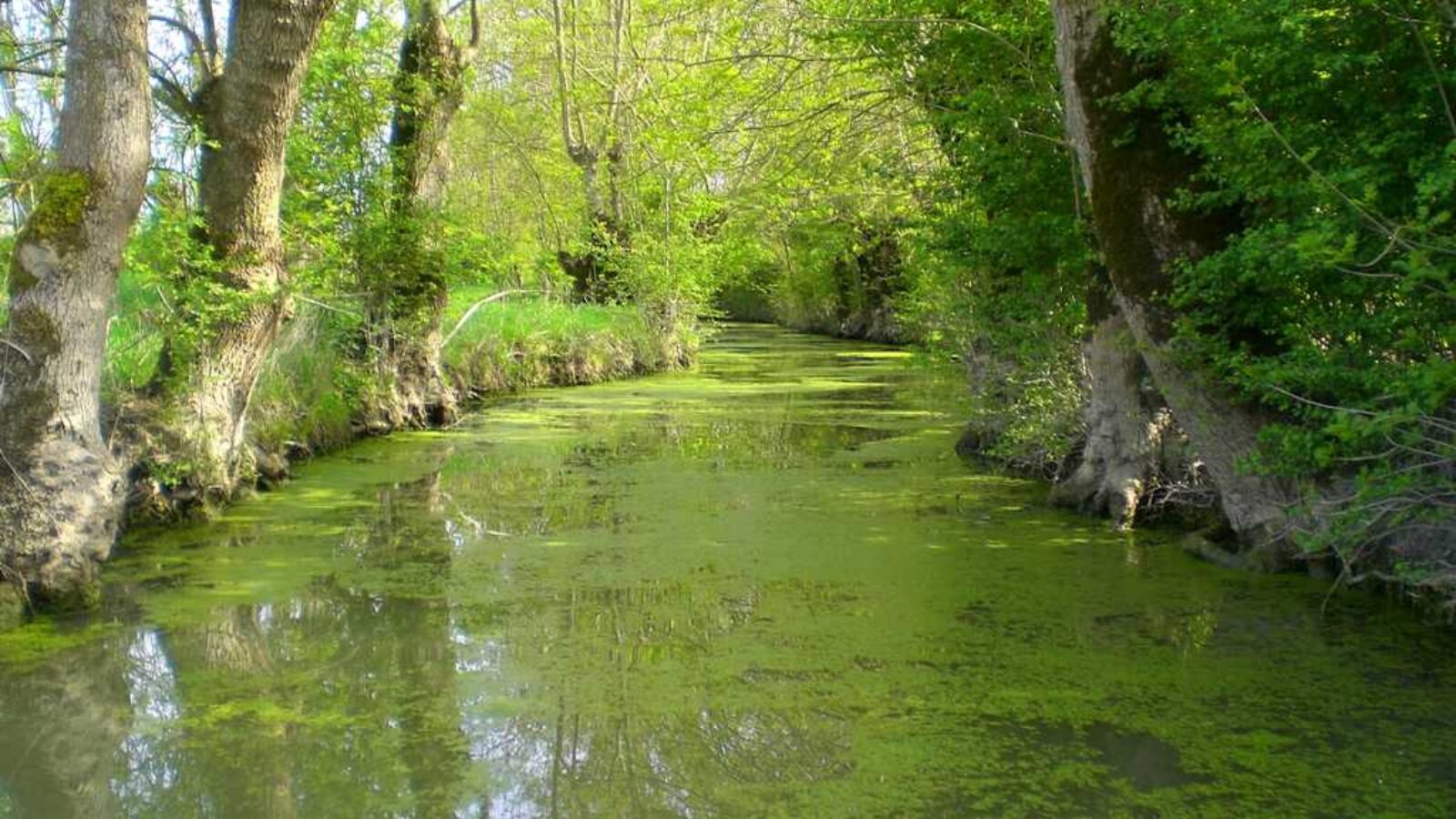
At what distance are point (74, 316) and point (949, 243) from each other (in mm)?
4653

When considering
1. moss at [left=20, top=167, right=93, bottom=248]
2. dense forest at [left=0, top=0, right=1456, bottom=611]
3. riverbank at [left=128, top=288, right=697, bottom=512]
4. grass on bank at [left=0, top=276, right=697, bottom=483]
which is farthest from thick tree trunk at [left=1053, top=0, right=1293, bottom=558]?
riverbank at [left=128, top=288, right=697, bottom=512]

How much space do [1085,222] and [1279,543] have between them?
1818mm

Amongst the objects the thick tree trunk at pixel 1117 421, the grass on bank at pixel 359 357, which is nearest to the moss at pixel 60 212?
the grass on bank at pixel 359 357

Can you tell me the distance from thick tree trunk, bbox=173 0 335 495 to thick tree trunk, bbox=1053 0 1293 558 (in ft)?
13.1

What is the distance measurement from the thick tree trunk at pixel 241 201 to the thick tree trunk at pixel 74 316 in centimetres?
91

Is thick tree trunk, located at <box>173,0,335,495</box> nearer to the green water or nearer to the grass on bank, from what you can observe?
the grass on bank

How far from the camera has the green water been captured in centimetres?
314

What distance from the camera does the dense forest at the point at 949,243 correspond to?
3.88 meters

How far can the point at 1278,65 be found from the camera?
3961mm

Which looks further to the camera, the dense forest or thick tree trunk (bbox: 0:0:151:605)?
thick tree trunk (bbox: 0:0:151:605)

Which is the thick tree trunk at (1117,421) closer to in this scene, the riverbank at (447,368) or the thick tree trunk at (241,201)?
the thick tree trunk at (241,201)

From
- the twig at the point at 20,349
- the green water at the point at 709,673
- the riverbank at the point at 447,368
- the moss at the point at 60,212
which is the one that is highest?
the moss at the point at 60,212

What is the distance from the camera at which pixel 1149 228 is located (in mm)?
5109

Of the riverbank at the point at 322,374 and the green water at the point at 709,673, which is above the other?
the riverbank at the point at 322,374
